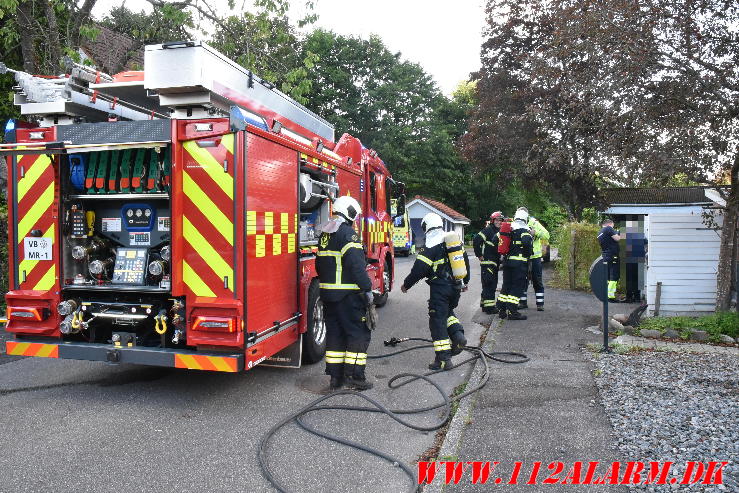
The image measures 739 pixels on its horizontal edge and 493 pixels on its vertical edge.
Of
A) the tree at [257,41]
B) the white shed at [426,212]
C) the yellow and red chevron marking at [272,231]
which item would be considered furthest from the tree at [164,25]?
the white shed at [426,212]

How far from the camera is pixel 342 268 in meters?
5.65

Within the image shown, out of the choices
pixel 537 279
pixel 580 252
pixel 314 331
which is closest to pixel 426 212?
pixel 580 252

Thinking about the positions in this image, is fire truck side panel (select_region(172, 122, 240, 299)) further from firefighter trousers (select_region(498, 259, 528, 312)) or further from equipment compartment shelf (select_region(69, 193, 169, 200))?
firefighter trousers (select_region(498, 259, 528, 312))

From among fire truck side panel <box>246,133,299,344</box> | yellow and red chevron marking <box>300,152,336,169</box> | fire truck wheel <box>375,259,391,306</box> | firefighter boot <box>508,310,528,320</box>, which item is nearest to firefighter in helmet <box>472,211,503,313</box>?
firefighter boot <box>508,310,528,320</box>

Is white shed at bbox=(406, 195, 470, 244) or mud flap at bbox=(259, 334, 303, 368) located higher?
white shed at bbox=(406, 195, 470, 244)

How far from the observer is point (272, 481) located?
3580mm

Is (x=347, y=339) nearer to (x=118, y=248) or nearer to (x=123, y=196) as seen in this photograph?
(x=118, y=248)

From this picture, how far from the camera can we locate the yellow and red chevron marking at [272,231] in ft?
16.3

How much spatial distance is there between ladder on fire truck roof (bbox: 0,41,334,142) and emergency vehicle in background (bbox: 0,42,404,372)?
0.5 inches

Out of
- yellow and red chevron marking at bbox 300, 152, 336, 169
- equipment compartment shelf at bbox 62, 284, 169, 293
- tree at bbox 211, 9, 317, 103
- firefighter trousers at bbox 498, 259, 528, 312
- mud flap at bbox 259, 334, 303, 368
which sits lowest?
mud flap at bbox 259, 334, 303, 368

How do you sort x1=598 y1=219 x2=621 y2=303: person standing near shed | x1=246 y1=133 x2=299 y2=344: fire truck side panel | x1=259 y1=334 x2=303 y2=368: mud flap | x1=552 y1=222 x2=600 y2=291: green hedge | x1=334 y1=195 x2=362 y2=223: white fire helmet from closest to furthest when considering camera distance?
x1=246 y1=133 x2=299 y2=344: fire truck side panel → x1=334 y1=195 x2=362 y2=223: white fire helmet → x1=259 y1=334 x2=303 y2=368: mud flap → x1=598 y1=219 x2=621 y2=303: person standing near shed → x1=552 y1=222 x2=600 y2=291: green hedge

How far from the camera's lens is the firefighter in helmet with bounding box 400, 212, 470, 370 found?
21.0 feet

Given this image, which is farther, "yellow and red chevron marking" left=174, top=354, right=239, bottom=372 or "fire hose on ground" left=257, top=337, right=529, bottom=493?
"yellow and red chevron marking" left=174, top=354, right=239, bottom=372

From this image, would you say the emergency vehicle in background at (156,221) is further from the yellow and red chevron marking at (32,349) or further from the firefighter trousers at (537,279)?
the firefighter trousers at (537,279)
